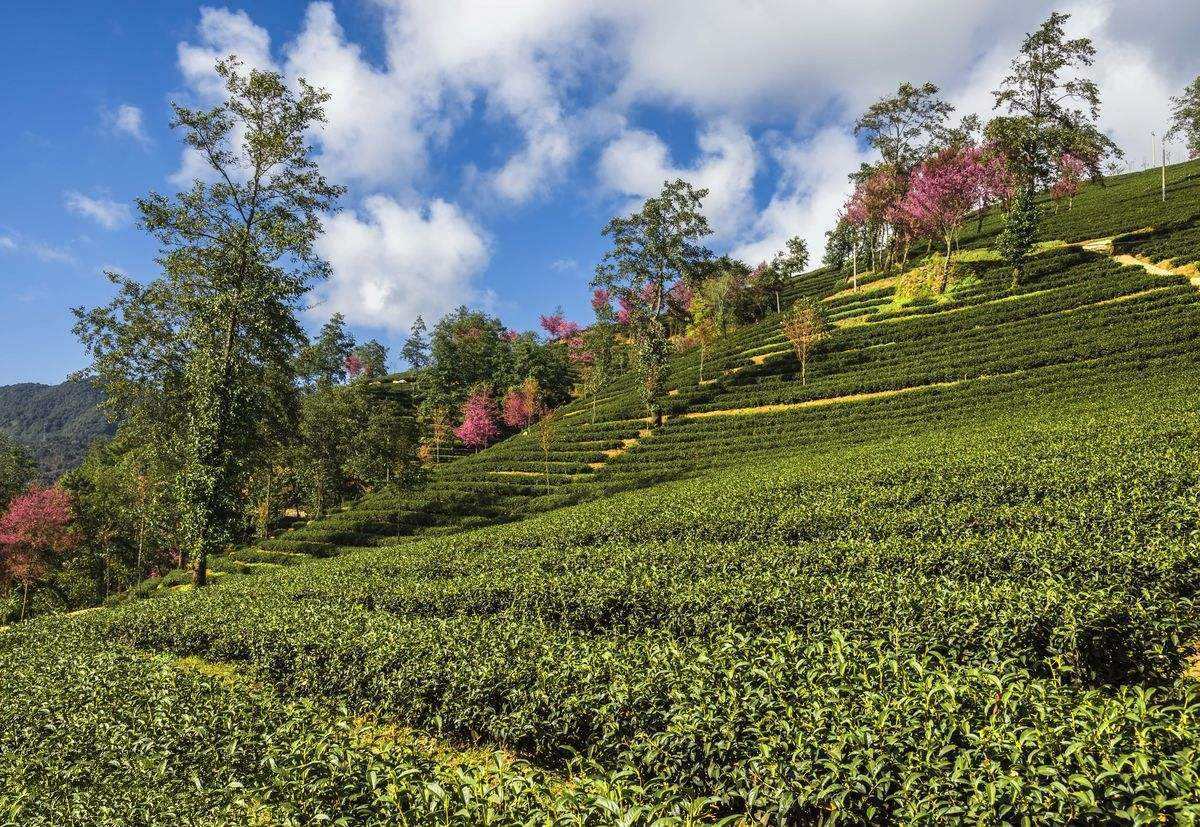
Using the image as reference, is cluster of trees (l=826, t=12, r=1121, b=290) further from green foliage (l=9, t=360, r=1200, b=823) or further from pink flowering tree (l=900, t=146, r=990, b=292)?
Answer: green foliage (l=9, t=360, r=1200, b=823)

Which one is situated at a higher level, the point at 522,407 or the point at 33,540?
the point at 522,407

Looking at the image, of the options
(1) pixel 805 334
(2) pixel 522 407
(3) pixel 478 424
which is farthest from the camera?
(2) pixel 522 407

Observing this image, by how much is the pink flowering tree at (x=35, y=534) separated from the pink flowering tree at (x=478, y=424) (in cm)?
3803

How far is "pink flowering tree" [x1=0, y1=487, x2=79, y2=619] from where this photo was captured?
1586 inches

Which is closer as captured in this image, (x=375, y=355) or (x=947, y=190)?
(x=947, y=190)

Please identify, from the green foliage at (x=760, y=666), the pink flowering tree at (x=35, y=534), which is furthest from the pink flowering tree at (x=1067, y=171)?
the pink flowering tree at (x=35, y=534)

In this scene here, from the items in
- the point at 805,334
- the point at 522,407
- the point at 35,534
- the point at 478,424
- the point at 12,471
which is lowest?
the point at 35,534

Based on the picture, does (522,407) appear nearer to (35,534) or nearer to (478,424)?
(478,424)

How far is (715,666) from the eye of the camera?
22.1 ft

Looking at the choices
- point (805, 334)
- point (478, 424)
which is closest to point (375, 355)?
point (478, 424)

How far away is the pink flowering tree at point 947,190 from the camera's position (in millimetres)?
50969

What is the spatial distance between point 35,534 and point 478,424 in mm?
41670

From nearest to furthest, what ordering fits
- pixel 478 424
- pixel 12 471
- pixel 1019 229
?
pixel 1019 229, pixel 12 471, pixel 478 424

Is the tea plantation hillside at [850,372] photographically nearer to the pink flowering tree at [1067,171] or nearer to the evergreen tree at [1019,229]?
the evergreen tree at [1019,229]
